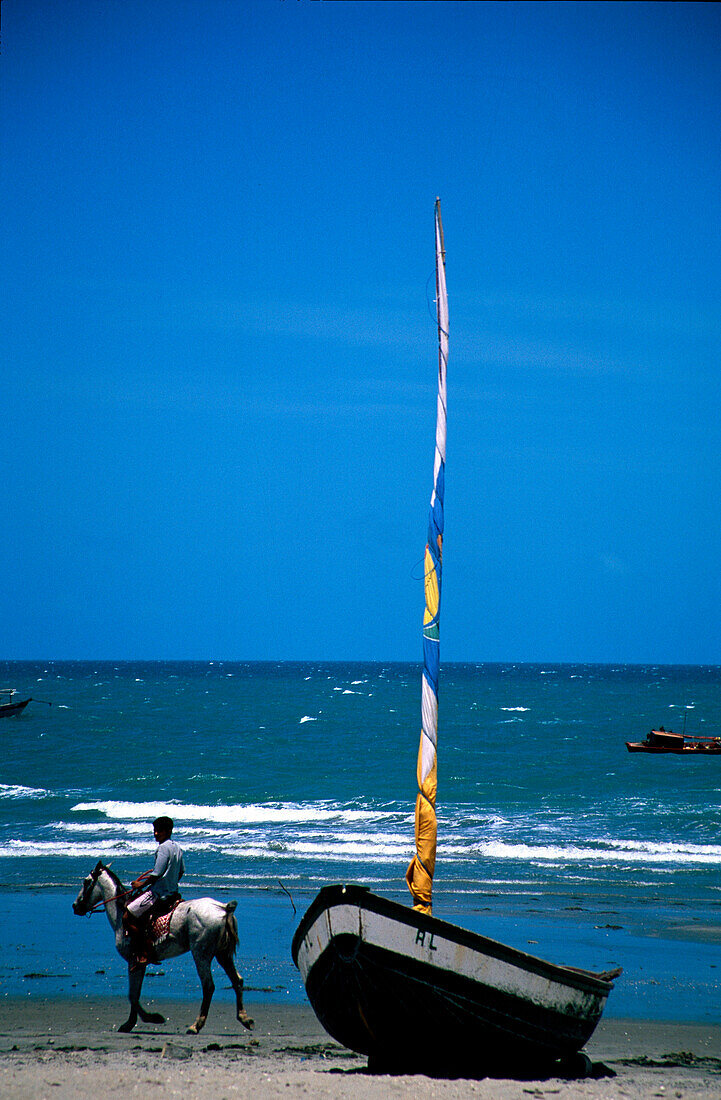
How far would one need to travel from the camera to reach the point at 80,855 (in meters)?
21.6

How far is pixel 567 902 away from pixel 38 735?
38164 millimetres

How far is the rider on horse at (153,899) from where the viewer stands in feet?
33.7

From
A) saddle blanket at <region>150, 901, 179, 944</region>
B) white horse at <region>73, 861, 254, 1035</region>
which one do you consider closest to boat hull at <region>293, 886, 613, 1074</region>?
white horse at <region>73, 861, 254, 1035</region>

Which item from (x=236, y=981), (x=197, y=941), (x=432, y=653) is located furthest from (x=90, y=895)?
(x=432, y=653)

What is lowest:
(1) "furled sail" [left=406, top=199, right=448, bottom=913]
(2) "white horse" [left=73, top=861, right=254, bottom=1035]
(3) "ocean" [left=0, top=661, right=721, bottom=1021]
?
(3) "ocean" [left=0, top=661, right=721, bottom=1021]

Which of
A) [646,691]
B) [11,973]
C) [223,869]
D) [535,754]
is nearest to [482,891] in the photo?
[223,869]

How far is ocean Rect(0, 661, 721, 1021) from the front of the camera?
1371 centimetres

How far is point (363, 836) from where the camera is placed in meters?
24.2

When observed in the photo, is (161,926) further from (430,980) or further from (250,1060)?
(430,980)

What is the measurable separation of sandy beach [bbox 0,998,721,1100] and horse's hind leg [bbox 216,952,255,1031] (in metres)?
0.14

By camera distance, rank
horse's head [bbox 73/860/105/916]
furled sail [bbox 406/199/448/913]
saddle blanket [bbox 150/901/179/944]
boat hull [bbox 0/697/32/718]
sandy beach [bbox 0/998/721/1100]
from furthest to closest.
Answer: boat hull [bbox 0/697/32/718] → horse's head [bbox 73/860/105/916] → saddle blanket [bbox 150/901/179/944] → furled sail [bbox 406/199/448/913] → sandy beach [bbox 0/998/721/1100]

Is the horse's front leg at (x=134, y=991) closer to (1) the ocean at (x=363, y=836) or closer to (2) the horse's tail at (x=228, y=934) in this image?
(2) the horse's tail at (x=228, y=934)

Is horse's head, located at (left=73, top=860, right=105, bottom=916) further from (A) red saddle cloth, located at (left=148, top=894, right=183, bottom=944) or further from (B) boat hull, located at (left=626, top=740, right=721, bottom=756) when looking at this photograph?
(B) boat hull, located at (left=626, top=740, right=721, bottom=756)

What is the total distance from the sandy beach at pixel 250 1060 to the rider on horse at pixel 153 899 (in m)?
0.97
